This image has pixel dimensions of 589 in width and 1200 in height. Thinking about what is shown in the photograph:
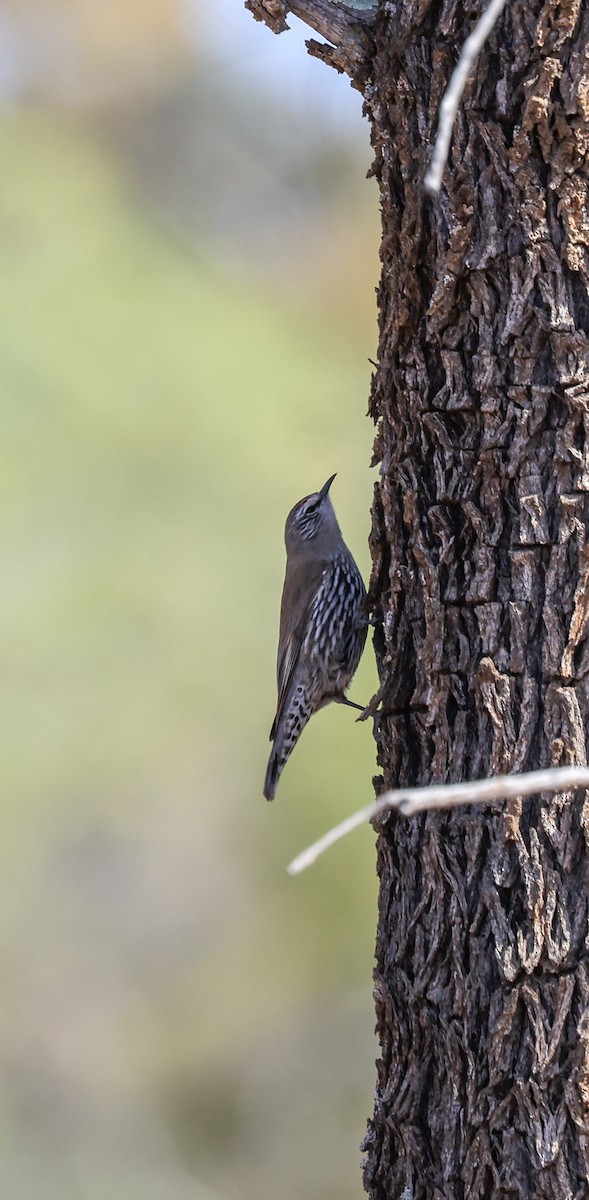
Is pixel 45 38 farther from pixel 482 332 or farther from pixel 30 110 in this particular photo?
pixel 482 332

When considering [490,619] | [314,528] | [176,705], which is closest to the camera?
[490,619]

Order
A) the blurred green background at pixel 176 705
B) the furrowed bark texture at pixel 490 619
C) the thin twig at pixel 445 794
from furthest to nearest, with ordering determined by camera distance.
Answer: the blurred green background at pixel 176 705
the furrowed bark texture at pixel 490 619
the thin twig at pixel 445 794

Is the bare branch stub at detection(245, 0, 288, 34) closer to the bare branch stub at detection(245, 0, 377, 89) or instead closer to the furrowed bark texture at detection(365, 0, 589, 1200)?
the bare branch stub at detection(245, 0, 377, 89)

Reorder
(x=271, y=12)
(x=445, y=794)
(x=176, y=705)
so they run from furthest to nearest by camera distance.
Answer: (x=176, y=705), (x=271, y=12), (x=445, y=794)

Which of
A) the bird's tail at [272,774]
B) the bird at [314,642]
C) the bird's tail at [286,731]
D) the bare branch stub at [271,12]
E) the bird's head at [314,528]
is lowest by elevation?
the bird's tail at [272,774]

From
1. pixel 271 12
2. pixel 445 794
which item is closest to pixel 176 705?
pixel 271 12

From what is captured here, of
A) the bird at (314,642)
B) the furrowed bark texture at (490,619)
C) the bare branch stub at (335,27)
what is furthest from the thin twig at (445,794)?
the bird at (314,642)

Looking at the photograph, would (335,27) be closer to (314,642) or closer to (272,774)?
(314,642)

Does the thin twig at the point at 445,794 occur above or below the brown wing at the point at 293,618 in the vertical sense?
below

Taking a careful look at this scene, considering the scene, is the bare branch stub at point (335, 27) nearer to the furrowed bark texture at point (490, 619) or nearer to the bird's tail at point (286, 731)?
the furrowed bark texture at point (490, 619)
